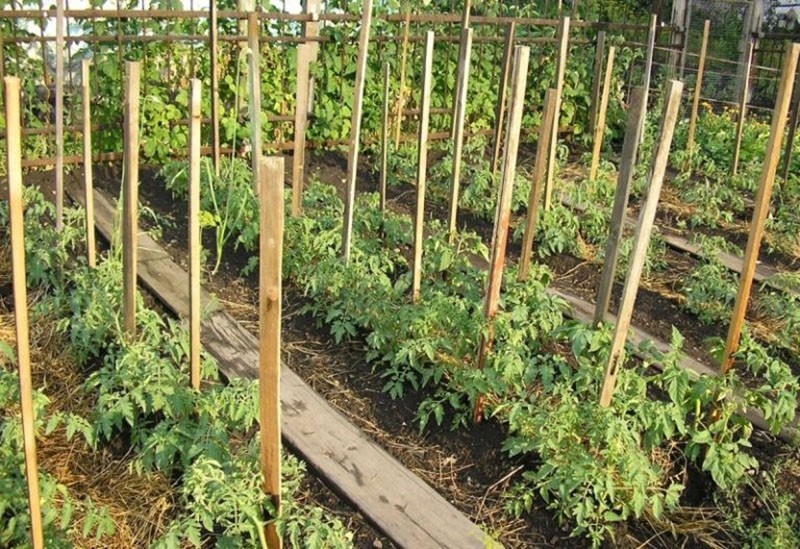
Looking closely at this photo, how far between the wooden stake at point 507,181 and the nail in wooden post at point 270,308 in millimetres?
1220

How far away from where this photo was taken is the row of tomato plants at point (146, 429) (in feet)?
9.12

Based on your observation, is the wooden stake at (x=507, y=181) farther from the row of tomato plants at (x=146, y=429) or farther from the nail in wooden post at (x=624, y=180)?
the row of tomato plants at (x=146, y=429)

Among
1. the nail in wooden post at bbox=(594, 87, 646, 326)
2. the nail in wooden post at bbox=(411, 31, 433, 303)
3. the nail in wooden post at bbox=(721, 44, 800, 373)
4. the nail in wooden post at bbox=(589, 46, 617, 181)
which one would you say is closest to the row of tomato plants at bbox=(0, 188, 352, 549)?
the nail in wooden post at bbox=(411, 31, 433, 303)

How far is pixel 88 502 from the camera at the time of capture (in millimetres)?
2898

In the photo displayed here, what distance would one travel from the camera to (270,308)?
8.07 ft

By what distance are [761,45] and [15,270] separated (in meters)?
11.8

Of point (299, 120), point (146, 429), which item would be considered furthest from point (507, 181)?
point (299, 120)

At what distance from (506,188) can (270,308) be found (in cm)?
129

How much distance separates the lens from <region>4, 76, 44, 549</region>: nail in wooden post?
2141 millimetres

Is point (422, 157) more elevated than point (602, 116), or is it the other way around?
point (602, 116)

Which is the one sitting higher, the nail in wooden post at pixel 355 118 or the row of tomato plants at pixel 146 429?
the nail in wooden post at pixel 355 118

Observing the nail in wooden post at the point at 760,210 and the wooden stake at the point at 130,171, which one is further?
the nail in wooden post at the point at 760,210

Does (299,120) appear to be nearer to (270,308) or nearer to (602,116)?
(602,116)

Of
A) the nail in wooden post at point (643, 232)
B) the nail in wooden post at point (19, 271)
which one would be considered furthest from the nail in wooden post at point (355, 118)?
the nail in wooden post at point (19, 271)
